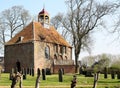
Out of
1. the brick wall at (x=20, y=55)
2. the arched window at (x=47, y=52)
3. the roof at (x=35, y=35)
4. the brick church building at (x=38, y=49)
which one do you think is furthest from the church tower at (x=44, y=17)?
the brick wall at (x=20, y=55)

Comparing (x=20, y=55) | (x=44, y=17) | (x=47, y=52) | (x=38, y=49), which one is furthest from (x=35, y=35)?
(x=44, y=17)

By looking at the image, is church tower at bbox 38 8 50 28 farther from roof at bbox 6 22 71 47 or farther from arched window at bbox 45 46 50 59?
arched window at bbox 45 46 50 59

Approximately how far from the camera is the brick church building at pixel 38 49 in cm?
5825

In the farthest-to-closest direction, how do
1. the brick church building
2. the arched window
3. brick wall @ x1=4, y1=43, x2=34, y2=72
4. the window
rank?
1. the window
2. the arched window
3. the brick church building
4. brick wall @ x1=4, y1=43, x2=34, y2=72

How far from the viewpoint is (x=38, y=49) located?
59.0m

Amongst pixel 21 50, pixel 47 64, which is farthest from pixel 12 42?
pixel 47 64

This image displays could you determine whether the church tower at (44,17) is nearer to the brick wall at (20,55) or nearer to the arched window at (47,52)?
the arched window at (47,52)

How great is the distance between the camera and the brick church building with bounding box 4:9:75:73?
191 ft

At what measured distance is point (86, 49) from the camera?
2459 inches

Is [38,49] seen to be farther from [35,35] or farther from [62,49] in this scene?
[62,49]

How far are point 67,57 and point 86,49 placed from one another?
6.89m

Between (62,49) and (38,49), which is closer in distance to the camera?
(38,49)

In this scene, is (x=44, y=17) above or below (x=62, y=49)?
above

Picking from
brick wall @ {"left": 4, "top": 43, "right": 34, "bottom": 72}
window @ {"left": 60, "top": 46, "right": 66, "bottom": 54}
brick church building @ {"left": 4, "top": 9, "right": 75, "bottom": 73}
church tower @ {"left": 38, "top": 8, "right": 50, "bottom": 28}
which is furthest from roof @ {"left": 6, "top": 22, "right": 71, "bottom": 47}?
window @ {"left": 60, "top": 46, "right": 66, "bottom": 54}
